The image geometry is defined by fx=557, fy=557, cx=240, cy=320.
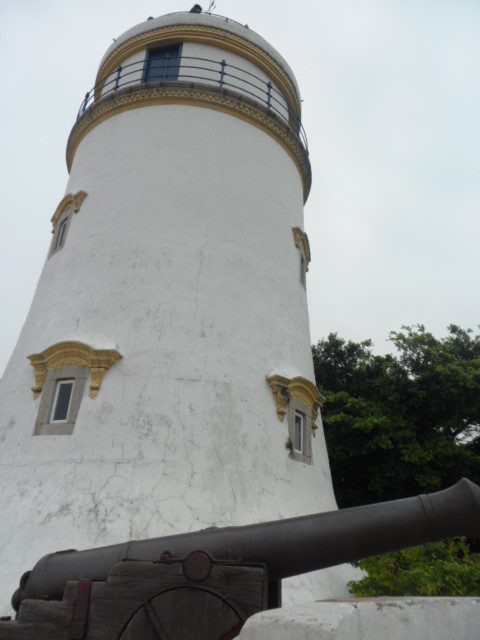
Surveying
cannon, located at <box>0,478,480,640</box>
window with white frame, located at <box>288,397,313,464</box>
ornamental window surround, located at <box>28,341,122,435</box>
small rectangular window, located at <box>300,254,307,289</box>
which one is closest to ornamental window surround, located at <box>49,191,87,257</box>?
ornamental window surround, located at <box>28,341,122,435</box>

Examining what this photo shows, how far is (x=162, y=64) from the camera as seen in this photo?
39.7 ft

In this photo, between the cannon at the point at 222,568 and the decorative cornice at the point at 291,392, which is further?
the decorative cornice at the point at 291,392

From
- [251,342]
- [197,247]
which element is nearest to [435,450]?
[251,342]

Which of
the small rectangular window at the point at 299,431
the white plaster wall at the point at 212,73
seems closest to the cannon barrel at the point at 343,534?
the small rectangular window at the point at 299,431

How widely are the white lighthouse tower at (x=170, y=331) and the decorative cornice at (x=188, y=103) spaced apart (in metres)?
0.03

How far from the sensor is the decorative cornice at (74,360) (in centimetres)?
821

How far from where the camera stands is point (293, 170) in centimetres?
1219

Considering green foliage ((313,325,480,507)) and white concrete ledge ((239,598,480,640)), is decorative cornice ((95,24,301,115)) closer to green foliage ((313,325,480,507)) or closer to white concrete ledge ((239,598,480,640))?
green foliage ((313,325,480,507))

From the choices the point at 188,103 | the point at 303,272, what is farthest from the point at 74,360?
the point at 188,103

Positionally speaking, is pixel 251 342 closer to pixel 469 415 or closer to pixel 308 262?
pixel 308 262

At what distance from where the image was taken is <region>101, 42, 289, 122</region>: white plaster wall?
37.9 ft

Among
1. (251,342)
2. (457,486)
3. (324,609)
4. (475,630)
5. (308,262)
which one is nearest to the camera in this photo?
(324,609)

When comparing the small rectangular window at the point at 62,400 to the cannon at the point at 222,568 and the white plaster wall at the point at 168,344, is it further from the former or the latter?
the cannon at the point at 222,568

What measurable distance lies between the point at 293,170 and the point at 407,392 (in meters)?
6.94
